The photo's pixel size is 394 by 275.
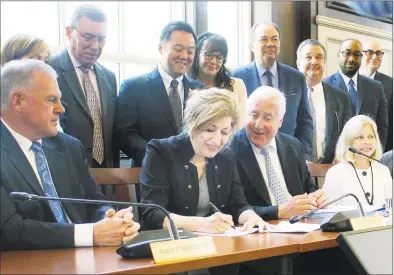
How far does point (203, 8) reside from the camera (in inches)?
115

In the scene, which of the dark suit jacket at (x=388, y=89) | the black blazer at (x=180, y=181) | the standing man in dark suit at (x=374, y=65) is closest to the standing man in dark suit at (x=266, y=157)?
the black blazer at (x=180, y=181)

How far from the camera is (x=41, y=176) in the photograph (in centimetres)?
178

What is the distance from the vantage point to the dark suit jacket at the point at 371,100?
3.64m

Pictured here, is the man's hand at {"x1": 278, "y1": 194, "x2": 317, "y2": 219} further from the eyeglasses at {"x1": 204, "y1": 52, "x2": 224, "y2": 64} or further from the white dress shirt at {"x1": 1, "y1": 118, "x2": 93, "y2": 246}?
the white dress shirt at {"x1": 1, "y1": 118, "x2": 93, "y2": 246}

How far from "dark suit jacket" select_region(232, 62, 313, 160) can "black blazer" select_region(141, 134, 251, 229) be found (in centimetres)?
86

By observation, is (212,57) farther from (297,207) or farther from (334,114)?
(334,114)

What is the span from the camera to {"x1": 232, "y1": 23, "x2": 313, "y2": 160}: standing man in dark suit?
305cm

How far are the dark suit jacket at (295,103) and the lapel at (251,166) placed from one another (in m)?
0.46

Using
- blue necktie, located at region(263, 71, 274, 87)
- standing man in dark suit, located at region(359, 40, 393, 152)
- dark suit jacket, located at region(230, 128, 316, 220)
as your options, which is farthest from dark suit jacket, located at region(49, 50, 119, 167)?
standing man in dark suit, located at region(359, 40, 393, 152)

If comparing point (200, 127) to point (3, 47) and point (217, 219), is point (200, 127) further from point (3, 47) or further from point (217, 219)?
point (3, 47)

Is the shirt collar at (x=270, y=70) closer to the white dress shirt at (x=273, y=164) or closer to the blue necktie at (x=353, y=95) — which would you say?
the white dress shirt at (x=273, y=164)

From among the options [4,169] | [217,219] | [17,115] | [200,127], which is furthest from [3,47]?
[217,219]

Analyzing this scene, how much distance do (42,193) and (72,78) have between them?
2.16 ft

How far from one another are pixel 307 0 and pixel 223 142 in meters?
1.90
